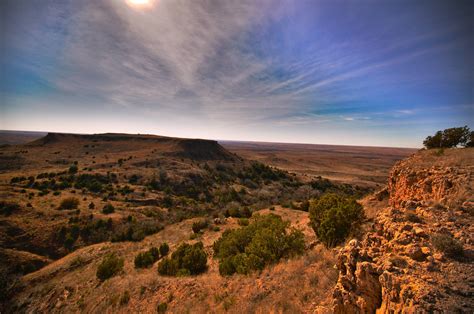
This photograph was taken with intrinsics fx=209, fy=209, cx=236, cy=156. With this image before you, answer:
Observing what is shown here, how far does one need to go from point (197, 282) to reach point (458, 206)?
8.61 meters

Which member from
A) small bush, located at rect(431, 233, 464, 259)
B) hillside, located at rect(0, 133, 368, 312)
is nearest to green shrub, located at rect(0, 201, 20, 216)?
hillside, located at rect(0, 133, 368, 312)

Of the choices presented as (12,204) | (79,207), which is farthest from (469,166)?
(12,204)

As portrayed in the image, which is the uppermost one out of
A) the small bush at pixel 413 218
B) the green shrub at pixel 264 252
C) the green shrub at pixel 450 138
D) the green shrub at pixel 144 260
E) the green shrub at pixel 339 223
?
the green shrub at pixel 450 138

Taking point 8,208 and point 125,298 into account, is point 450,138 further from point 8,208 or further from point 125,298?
point 8,208

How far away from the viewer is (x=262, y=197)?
1297 inches

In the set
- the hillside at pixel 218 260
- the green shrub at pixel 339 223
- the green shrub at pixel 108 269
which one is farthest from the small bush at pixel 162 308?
the green shrub at pixel 339 223

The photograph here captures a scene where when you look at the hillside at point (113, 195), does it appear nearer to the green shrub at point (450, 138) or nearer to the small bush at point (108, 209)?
the small bush at point (108, 209)

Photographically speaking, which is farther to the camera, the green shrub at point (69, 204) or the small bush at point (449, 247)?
the green shrub at point (69, 204)

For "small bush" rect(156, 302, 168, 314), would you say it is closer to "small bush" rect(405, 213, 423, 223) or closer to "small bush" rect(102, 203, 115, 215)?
"small bush" rect(405, 213, 423, 223)

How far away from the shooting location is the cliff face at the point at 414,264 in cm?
298

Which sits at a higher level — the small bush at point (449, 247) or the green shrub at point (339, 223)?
the small bush at point (449, 247)

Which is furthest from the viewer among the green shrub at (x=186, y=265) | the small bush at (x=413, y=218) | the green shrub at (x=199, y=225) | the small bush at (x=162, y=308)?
the green shrub at (x=199, y=225)

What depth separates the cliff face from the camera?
9.77ft

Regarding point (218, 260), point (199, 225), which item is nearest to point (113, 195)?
point (199, 225)
